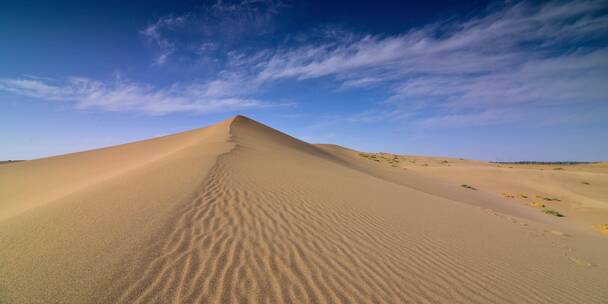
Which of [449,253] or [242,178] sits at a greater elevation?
[242,178]

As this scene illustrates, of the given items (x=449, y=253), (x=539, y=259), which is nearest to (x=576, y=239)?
(x=539, y=259)

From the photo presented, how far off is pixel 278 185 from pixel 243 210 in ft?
8.39

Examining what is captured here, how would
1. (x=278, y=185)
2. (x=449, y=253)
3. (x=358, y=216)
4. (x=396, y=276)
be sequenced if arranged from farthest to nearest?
(x=278, y=185)
(x=358, y=216)
(x=449, y=253)
(x=396, y=276)

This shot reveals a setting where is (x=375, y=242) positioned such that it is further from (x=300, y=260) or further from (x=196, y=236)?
(x=196, y=236)

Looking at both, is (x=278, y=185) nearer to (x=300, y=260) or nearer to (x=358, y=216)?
(x=358, y=216)

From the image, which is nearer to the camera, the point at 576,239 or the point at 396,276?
the point at 396,276

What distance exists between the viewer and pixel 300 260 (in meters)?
3.91

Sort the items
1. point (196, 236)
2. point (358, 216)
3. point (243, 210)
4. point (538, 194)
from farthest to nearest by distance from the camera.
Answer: point (538, 194) < point (358, 216) < point (243, 210) < point (196, 236)

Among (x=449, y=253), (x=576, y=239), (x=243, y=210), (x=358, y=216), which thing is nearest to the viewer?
(x=449, y=253)

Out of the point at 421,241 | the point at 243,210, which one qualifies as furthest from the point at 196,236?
the point at 421,241

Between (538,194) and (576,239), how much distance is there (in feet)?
53.7

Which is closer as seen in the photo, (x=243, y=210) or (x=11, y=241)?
(x=11, y=241)

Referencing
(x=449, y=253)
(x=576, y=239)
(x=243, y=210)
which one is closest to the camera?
(x=449, y=253)

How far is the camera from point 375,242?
16.2 feet
